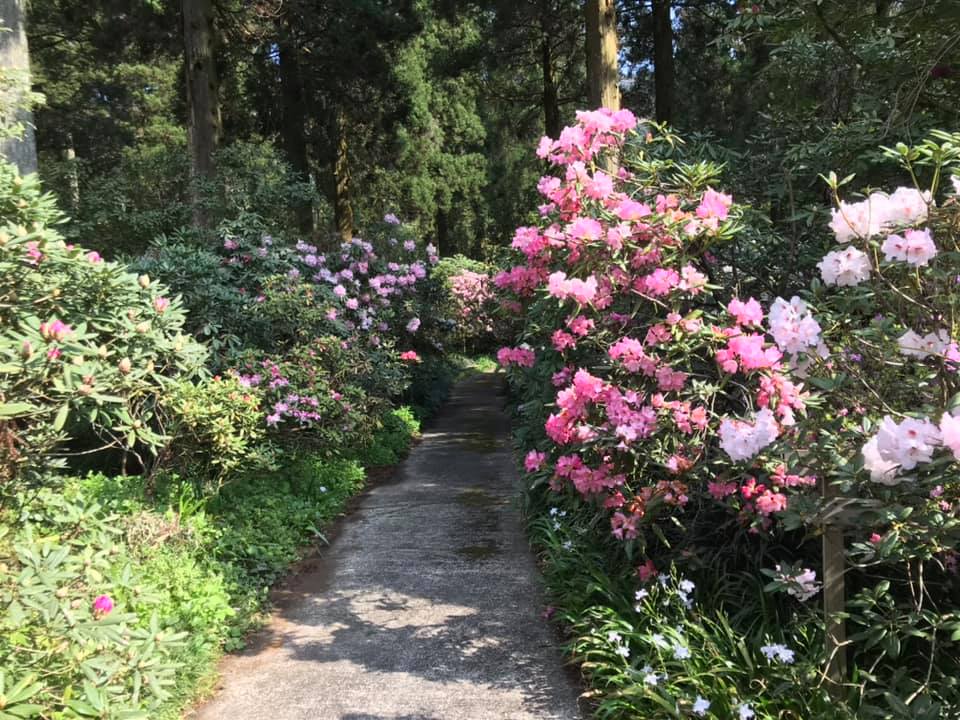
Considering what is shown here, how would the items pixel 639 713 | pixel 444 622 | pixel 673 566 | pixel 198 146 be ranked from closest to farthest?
1. pixel 639 713
2. pixel 673 566
3. pixel 444 622
4. pixel 198 146

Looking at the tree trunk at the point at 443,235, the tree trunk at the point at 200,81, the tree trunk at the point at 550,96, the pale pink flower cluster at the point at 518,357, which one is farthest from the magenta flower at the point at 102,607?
the tree trunk at the point at 443,235

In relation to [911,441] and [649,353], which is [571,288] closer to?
[649,353]

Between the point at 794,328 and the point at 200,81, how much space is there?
9002mm

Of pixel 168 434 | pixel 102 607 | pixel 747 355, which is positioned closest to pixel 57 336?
pixel 102 607

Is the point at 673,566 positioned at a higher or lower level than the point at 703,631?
higher

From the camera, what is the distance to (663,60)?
9562mm

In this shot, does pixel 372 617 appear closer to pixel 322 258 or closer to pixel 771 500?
pixel 771 500

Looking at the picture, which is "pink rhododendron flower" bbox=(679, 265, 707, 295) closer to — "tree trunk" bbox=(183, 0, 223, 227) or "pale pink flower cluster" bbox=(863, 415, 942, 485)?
"pale pink flower cluster" bbox=(863, 415, 942, 485)

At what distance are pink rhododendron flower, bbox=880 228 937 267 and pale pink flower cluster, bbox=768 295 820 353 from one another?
0.27m

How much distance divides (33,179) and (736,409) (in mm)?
3036

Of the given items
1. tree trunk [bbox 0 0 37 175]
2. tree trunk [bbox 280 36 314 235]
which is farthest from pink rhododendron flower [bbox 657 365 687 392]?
tree trunk [bbox 280 36 314 235]

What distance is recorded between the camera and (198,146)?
889 centimetres

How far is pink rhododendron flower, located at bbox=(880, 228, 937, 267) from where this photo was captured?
1.89 metres

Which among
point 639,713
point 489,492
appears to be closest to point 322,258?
point 489,492
